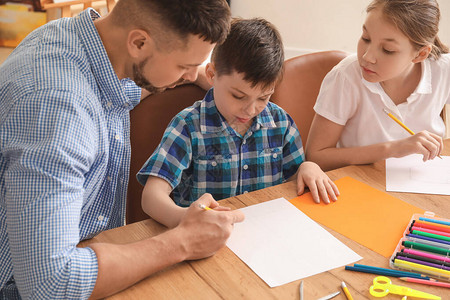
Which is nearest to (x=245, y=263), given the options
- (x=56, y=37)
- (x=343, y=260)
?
(x=343, y=260)

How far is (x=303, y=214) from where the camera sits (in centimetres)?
122

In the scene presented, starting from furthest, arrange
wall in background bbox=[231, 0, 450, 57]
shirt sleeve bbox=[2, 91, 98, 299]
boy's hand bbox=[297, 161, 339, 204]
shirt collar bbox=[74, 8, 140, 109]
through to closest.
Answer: wall in background bbox=[231, 0, 450, 57] → boy's hand bbox=[297, 161, 339, 204] → shirt collar bbox=[74, 8, 140, 109] → shirt sleeve bbox=[2, 91, 98, 299]

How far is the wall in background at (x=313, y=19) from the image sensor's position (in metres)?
3.99

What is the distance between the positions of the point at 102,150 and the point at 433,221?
76 centimetres

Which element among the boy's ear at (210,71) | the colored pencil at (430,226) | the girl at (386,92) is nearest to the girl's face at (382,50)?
the girl at (386,92)

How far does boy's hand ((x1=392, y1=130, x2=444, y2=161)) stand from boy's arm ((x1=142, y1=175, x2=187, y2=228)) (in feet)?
2.26

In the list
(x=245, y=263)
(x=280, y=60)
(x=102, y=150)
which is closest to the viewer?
(x=245, y=263)

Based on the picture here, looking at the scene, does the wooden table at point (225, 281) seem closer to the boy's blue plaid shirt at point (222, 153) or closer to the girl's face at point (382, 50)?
the boy's blue plaid shirt at point (222, 153)

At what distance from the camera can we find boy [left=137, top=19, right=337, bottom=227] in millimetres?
1350

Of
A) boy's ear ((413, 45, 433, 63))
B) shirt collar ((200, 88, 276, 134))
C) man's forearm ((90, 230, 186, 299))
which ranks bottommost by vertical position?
man's forearm ((90, 230, 186, 299))

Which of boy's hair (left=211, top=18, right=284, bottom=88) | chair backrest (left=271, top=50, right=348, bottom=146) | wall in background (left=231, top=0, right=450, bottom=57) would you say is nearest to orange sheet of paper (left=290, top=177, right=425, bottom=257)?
boy's hair (left=211, top=18, right=284, bottom=88)

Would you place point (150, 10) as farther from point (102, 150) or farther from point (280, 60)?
point (280, 60)

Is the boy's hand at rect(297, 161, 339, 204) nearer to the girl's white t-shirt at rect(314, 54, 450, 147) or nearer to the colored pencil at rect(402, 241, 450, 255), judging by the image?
the colored pencil at rect(402, 241, 450, 255)

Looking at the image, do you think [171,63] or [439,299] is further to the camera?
[171,63]
